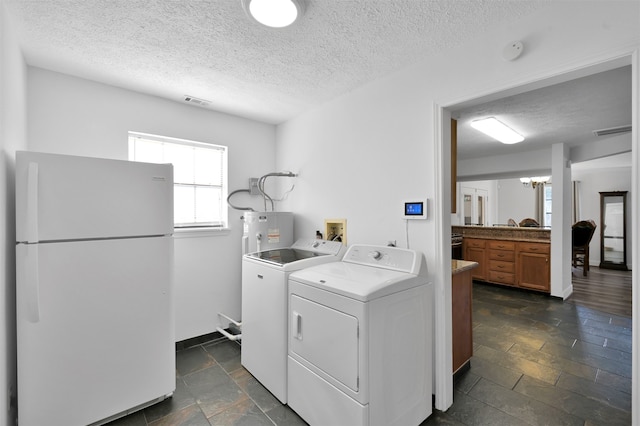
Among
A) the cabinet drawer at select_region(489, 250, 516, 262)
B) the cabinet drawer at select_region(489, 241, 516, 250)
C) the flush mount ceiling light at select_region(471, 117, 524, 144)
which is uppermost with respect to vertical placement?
the flush mount ceiling light at select_region(471, 117, 524, 144)

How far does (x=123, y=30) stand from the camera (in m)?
1.71

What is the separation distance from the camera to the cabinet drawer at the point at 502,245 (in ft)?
16.6

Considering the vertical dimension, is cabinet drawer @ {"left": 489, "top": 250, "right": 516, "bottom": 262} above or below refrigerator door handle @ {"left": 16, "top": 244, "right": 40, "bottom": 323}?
below

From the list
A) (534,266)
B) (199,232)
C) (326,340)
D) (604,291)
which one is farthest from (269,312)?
(604,291)

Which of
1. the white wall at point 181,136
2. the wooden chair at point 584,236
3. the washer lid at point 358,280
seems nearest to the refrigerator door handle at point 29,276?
the white wall at point 181,136

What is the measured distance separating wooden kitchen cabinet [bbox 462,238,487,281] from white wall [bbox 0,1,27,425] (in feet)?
20.1

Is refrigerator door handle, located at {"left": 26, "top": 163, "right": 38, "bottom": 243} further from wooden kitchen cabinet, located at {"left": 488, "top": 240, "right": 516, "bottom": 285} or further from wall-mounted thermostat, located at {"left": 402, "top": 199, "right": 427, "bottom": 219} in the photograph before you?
wooden kitchen cabinet, located at {"left": 488, "top": 240, "right": 516, "bottom": 285}

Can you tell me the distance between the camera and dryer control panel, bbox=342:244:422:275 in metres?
1.91

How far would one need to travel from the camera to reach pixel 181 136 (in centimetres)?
286

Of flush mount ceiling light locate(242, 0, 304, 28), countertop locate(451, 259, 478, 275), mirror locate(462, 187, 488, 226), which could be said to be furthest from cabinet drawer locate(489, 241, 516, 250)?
flush mount ceiling light locate(242, 0, 304, 28)

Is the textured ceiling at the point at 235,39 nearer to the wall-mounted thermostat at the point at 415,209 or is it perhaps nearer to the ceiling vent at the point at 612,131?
the wall-mounted thermostat at the point at 415,209

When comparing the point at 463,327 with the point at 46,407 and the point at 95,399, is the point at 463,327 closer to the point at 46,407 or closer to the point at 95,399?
the point at 95,399

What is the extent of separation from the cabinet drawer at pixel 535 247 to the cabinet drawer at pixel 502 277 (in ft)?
1.69

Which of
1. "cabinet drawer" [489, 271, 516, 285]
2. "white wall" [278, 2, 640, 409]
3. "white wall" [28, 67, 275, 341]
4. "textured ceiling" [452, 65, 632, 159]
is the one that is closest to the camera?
"white wall" [278, 2, 640, 409]
